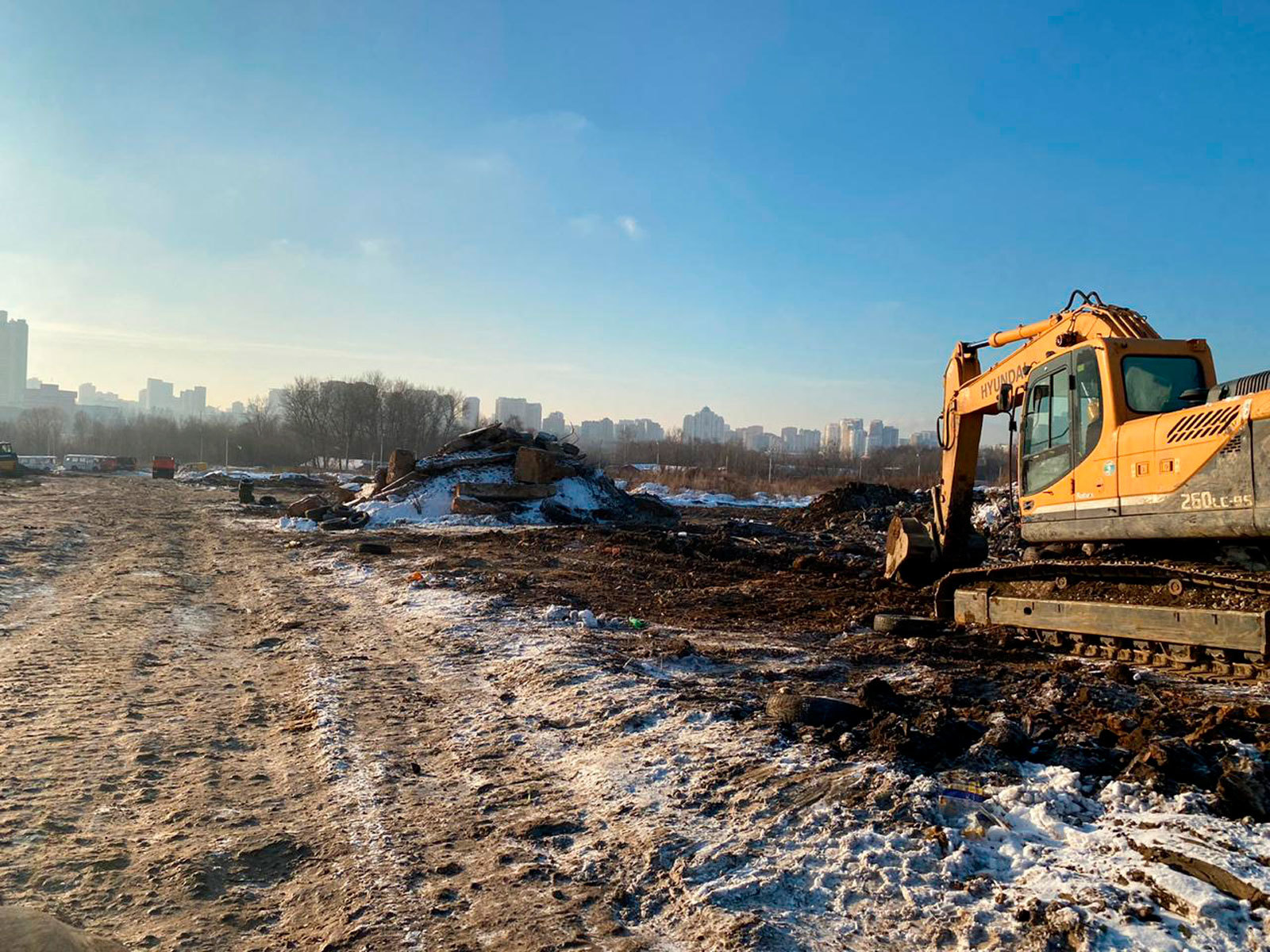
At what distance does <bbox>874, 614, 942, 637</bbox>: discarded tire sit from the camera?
8.72 meters

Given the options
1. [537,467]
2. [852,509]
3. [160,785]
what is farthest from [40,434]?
[160,785]

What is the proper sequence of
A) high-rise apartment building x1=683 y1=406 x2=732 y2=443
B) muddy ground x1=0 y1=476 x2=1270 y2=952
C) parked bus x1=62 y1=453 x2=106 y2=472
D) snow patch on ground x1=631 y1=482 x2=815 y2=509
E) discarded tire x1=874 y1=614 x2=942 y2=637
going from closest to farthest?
muddy ground x1=0 y1=476 x2=1270 y2=952, discarded tire x1=874 y1=614 x2=942 y2=637, snow patch on ground x1=631 y1=482 x2=815 y2=509, parked bus x1=62 y1=453 x2=106 y2=472, high-rise apartment building x1=683 y1=406 x2=732 y2=443

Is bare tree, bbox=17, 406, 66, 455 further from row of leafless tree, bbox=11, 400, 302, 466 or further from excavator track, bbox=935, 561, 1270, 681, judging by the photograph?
excavator track, bbox=935, 561, 1270, 681

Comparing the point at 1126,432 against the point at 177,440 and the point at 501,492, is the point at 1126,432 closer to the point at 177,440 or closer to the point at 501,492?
the point at 501,492

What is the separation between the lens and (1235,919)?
10.4ft

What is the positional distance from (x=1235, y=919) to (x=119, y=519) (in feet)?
82.9

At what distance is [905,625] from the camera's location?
8.79 meters

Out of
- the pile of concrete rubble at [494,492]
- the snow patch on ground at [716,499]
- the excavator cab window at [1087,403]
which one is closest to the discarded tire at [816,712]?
the excavator cab window at [1087,403]

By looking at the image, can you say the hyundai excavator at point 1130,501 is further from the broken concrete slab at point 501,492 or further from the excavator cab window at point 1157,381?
the broken concrete slab at point 501,492

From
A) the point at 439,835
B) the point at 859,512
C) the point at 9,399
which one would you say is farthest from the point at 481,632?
the point at 9,399

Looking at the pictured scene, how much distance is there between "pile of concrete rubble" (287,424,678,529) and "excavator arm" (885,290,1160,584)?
13229 mm

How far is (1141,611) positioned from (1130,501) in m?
0.94

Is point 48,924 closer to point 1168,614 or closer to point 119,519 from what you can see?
point 1168,614

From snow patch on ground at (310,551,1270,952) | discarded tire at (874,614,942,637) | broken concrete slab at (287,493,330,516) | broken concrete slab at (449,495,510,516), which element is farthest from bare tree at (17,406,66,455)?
snow patch on ground at (310,551,1270,952)
